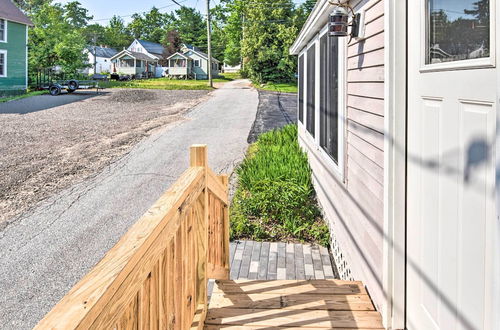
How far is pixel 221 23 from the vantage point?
175 feet

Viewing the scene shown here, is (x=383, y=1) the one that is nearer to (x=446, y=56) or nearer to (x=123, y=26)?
(x=446, y=56)

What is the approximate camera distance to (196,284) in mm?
2373

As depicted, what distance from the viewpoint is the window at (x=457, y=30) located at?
1513 mm

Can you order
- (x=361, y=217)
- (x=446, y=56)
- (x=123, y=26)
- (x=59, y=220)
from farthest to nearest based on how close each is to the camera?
(x=123, y=26), (x=59, y=220), (x=361, y=217), (x=446, y=56)

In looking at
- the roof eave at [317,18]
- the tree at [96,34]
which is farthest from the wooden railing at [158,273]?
the tree at [96,34]

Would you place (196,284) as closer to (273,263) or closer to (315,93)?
(273,263)

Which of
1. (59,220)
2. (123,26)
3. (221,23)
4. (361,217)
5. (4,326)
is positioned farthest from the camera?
(123,26)

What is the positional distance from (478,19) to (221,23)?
5465 centimetres

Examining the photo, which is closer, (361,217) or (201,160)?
(201,160)

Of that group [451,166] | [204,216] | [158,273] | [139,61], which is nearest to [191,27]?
[139,61]

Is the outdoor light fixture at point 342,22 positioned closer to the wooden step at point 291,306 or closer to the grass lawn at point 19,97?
the wooden step at point 291,306

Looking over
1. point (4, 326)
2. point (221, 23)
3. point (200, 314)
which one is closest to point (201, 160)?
point (200, 314)

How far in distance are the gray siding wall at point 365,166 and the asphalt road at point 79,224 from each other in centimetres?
267

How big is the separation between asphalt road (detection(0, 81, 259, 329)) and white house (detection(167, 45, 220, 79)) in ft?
107
